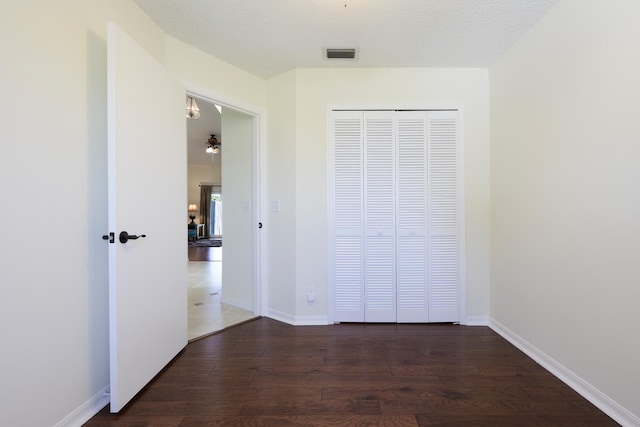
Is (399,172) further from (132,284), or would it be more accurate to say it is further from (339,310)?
(132,284)

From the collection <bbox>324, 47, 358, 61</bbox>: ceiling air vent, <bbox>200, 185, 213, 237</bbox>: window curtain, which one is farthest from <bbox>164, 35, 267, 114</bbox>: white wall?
<bbox>200, 185, 213, 237</bbox>: window curtain

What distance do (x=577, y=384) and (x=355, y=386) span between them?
136 centimetres

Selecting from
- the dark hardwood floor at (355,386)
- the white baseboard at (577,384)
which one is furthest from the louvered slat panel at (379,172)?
the white baseboard at (577,384)

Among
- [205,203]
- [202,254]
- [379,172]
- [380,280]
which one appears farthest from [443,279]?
[205,203]

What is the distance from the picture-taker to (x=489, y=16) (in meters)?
1.96

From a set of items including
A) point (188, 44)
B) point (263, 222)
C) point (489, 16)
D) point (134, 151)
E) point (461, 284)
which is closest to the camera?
point (134, 151)

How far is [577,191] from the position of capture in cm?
172

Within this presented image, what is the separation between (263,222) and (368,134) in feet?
4.54

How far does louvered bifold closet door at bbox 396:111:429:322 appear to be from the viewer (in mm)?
2689

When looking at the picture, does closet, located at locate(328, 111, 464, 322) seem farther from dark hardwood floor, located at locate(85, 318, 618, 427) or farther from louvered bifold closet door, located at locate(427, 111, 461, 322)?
dark hardwood floor, located at locate(85, 318, 618, 427)

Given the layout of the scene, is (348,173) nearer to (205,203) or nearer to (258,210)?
(258,210)

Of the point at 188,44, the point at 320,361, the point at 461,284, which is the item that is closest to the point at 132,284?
the point at 320,361

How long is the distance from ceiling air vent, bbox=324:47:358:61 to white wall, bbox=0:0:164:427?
1538mm

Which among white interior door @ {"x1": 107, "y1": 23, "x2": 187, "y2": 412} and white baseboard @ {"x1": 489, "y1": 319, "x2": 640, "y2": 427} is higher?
white interior door @ {"x1": 107, "y1": 23, "x2": 187, "y2": 412}
